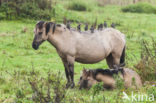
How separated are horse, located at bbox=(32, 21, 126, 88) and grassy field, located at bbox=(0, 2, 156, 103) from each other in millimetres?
559

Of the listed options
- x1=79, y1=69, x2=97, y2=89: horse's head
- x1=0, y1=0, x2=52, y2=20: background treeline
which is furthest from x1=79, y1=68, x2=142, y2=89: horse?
x1=0, y1=0, x2=52, y2=20: background treeline

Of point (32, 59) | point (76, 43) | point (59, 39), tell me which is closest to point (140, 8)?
point (32, 59)

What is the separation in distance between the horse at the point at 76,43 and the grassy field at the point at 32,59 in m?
0.56

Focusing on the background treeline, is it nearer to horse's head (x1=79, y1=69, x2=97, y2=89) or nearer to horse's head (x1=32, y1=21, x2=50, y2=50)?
horse's head (x1=32, y1=21, x2=50, y2=50)

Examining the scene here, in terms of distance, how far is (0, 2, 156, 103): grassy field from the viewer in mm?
6879

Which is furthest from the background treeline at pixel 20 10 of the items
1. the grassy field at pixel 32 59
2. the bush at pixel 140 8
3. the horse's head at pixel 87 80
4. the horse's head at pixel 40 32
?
the horse's head at pixel 87 80

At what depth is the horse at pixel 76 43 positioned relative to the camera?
7840mm

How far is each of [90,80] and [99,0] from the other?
71.3 ft

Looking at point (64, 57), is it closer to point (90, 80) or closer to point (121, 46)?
point (90, 80)

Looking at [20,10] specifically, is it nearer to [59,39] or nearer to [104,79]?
[59,39]

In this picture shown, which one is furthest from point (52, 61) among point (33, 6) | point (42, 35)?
point (33, 6)

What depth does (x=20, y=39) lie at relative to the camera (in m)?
14.0

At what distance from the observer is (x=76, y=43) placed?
8070mm

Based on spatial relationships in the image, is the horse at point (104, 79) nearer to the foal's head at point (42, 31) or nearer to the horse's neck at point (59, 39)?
the horse's neck at point (59, 39)
